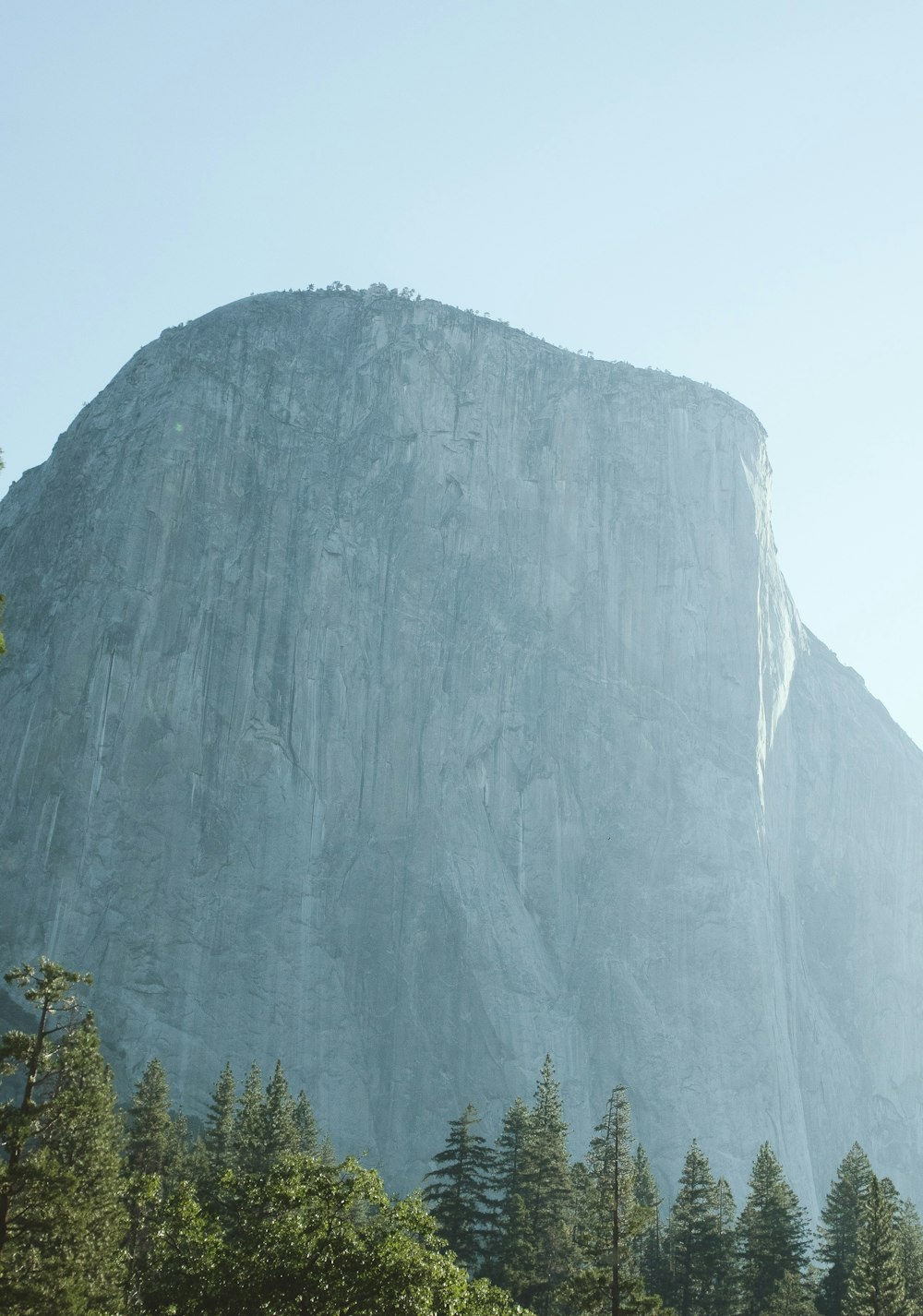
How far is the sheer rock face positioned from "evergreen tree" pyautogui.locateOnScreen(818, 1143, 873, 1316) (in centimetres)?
2927

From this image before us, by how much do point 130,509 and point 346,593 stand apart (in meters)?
16.3

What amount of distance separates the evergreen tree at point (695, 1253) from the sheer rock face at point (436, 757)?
33.7m

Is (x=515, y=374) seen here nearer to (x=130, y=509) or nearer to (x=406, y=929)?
(x=130, y=509)

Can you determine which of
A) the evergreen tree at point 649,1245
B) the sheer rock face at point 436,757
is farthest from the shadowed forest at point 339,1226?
the sheer rock face at point 436,757

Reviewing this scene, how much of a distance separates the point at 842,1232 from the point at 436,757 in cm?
4709

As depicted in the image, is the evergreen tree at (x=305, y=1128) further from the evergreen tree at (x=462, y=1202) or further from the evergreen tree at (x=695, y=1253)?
the evergreen tree at (x=695, y=1253)

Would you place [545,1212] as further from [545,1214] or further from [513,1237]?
[513,1237]

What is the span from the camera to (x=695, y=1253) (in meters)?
47.8

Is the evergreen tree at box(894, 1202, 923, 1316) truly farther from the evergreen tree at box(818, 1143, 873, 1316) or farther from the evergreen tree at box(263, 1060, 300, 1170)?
the evergreen tree at box(263, 1060, 300, 1170)

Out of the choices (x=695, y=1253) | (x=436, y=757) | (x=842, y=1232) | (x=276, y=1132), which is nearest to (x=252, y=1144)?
(x=276, y=1132)

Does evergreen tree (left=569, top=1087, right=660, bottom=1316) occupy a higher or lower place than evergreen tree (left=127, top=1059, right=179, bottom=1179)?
lower

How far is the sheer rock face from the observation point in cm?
8544

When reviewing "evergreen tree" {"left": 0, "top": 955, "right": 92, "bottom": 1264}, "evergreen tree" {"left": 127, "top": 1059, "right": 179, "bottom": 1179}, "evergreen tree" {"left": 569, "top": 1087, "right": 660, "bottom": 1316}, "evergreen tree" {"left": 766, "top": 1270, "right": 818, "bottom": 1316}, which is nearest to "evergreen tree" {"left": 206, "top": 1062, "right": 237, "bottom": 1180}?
"evergreen tree" {"left": 127, "top": 1059, "right": 179, "bottom": 1179}

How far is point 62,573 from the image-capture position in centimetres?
9594
